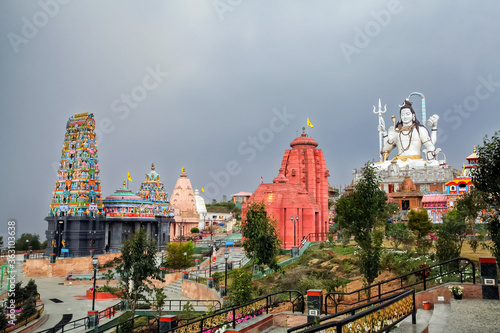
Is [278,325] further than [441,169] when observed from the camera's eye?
No

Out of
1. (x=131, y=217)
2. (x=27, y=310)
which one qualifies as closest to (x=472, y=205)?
(x=27, y=310)

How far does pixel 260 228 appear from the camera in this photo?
82.2 ft

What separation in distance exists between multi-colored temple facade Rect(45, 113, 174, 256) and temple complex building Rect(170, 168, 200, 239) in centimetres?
1518

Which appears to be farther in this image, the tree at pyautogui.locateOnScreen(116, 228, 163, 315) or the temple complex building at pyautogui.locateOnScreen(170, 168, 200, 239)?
the temple complex building at pyautogui.locateOnScreen(170, 168, 200, 239)

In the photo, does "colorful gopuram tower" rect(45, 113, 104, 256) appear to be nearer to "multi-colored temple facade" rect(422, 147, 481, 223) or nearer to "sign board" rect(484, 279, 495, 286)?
"multi-colored temple facade" rect(422, 147, 481, 223)

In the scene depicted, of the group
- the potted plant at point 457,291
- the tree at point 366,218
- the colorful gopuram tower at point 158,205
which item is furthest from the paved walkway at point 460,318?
the colorful gopuram tower at point 158,205

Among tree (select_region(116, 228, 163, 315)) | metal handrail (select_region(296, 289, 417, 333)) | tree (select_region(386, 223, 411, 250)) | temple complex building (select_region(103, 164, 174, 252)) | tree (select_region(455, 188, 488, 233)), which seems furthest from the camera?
temple complex building (select_region(103, 164, 174, 252))

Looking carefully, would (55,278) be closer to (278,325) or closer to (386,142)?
(278,325)

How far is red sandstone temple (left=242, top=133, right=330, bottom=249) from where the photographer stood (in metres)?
37.5

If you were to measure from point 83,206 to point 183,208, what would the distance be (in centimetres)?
2521

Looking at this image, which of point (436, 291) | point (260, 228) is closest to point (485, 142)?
point (436, 291)

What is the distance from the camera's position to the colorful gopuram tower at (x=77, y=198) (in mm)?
45062

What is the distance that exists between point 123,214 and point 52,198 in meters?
8.43

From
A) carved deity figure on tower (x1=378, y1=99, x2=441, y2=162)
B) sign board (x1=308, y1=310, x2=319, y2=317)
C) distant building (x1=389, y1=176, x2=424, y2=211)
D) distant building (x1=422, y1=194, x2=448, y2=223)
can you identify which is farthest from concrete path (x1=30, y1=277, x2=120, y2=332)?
carved deity figure on tower (x1=378, y1=99, x2=441, y2=162)
